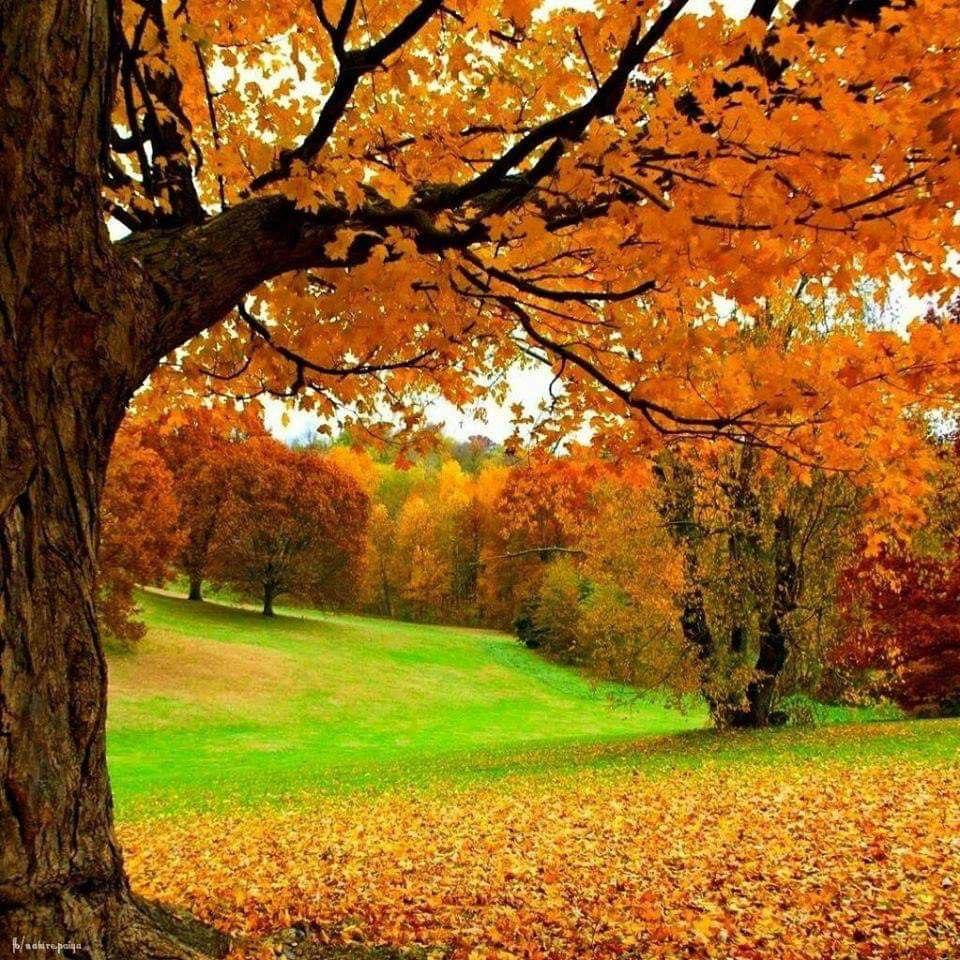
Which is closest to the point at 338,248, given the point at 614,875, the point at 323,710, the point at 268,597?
the point at 614,875

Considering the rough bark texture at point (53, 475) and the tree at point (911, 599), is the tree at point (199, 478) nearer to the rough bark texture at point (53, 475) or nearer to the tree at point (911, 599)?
the tree at point (911, 599)

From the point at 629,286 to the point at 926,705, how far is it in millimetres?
21975

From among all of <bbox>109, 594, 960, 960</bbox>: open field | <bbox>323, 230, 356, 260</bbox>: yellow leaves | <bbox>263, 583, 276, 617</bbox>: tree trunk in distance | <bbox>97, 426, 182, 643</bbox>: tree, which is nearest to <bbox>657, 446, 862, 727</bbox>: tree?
<bbox>109, 594, 960, 960</bbox>: open field

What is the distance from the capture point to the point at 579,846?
5660 millimetres

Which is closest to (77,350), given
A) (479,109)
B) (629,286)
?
(629,286)

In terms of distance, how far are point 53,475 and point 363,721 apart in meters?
23.4

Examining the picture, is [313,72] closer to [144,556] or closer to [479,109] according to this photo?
[479,109]

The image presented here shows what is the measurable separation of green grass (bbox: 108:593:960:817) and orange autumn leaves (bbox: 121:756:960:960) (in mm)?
4214

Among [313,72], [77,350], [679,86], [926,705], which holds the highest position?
[313,72]

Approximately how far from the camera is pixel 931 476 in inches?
514

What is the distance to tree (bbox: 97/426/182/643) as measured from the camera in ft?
77.3

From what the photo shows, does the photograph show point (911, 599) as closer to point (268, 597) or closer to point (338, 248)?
point (338, 248)

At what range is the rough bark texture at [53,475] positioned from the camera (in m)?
2.44

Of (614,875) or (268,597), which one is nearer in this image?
(614,875)
